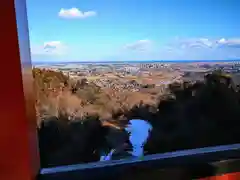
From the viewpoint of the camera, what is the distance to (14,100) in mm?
882

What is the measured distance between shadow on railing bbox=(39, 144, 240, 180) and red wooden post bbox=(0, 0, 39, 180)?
142 millimetres

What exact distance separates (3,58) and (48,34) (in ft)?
0.73

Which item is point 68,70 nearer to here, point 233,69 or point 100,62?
point 100,62

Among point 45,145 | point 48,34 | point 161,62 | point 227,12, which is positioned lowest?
point 45,145

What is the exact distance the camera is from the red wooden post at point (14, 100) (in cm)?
86

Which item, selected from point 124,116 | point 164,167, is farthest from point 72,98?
point 164,167

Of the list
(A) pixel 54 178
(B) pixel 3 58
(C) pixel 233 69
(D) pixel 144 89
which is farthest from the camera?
(C) pixel 233 69

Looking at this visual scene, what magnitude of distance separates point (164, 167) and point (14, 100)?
0.64 meters

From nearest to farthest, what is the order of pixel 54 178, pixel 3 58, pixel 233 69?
1. pixel 3 58
2. pixel 54 178
3. pixel 233 69

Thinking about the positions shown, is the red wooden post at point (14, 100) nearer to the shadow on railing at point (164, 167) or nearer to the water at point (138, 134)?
the shadow on railing at point (164, 167)

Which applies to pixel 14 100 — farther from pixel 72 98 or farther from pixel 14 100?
pixel 72 98

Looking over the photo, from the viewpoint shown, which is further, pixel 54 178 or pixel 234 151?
pixel 234 151

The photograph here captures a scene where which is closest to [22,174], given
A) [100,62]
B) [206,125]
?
[100,62]

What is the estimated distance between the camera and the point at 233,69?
1.26 metres
